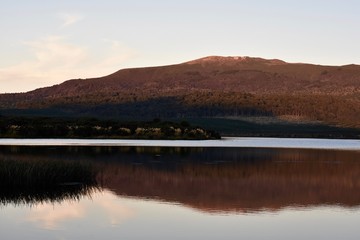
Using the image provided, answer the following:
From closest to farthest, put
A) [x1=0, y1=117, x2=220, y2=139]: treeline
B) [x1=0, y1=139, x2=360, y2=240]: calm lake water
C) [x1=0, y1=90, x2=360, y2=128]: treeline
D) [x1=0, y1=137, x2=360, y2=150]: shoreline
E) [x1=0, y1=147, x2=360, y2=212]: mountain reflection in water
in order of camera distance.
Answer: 1. [x1=0, y1=139, x2=360, y2=240]: calm lake water
2. [x1=0, y1=147, x2=360, y2=212]: mountain reflection in water
3. [x1=0, y1=137, x2=360, y2=150]: shoreline
4. [x1=0, y1=117, x2=220, y2=139]: treeline
5. [x1=0, y1=90, x2=360, y2=128]: treeline

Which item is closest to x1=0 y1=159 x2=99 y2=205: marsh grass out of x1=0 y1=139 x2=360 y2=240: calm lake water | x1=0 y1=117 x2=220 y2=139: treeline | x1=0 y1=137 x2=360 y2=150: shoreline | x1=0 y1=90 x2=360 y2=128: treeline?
x1=0 y1=139 x2=360 y2=240: calm lake water

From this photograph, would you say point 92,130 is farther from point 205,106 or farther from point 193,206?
point 205,106

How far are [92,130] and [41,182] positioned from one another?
208 ft

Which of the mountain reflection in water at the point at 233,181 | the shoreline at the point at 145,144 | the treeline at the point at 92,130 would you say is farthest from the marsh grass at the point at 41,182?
the treeline at the point at 92,130

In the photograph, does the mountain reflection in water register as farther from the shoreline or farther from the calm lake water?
the shoreline

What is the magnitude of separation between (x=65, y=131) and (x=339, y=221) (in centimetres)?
7077

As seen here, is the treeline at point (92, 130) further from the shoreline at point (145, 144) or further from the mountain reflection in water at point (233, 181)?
the mountain reflection in water at point (233, 181)

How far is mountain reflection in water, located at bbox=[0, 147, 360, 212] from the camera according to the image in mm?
29922

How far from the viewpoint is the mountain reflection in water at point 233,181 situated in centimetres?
2992

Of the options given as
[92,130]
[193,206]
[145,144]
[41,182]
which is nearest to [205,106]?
[92,130]

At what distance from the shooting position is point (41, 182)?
30.8m

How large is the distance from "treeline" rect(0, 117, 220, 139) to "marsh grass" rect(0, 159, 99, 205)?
195ft

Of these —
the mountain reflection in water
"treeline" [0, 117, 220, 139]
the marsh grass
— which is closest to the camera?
the marsh grass

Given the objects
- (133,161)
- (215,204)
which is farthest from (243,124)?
(215,204)
